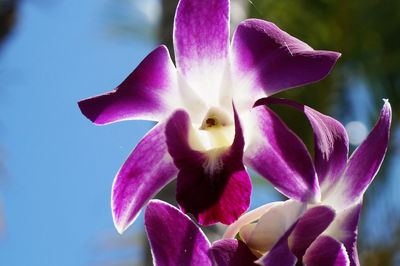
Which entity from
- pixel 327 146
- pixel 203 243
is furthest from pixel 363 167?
pixel 203 243

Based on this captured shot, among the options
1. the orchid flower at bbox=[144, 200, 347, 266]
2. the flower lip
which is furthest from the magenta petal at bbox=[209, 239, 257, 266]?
the flower lip

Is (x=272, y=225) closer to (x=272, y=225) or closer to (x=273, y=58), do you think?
(x=272, y=225)

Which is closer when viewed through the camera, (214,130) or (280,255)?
(280,255)

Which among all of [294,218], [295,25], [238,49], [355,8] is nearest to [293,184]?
[294,218]

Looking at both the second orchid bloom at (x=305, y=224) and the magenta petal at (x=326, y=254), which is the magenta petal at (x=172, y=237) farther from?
the magenta petal at (x=326, y=254)

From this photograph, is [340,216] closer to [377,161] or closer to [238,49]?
[377,161]

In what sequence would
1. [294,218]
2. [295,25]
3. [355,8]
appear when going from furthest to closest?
[355,8] < [295,25] < [294,218]

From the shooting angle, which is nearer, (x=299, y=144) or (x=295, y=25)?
(x=299, y=144)
